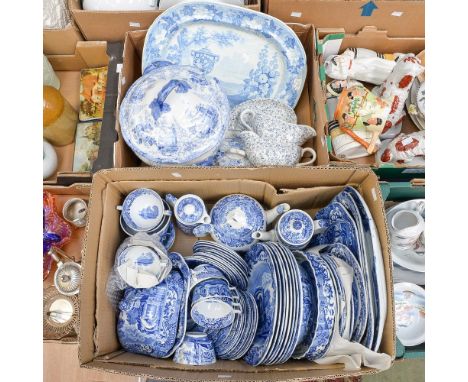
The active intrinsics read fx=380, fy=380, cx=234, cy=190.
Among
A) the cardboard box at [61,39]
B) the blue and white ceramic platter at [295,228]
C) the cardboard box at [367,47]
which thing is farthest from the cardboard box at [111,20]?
the blue and white ceramic platter at [295,228]

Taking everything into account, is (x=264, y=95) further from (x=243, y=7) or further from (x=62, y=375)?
(x=62, y=375)

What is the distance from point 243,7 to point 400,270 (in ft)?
2.40

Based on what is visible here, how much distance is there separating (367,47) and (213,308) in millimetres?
836

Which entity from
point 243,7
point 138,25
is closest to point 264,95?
point 243,7

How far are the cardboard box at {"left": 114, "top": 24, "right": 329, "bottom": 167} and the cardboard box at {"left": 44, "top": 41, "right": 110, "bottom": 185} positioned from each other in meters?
0.08

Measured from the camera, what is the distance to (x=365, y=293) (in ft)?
2.19

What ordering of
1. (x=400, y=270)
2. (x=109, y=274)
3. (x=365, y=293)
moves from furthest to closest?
(x=400, y=270)
(x=109, y=274)
(x=365, y=293)

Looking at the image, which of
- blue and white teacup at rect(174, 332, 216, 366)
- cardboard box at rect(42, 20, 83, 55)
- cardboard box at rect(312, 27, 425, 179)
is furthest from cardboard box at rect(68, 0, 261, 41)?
blue and white teacup at rect(174, 332, 216, 366)

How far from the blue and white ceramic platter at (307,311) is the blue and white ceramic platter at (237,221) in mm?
171

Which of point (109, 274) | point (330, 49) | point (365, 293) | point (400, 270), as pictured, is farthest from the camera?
point (330, 49)

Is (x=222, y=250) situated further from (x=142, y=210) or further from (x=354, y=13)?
(x=354, y=13)

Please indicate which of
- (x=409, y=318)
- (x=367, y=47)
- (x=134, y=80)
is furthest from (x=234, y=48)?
(x=409, y=318)

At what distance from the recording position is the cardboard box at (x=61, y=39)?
965 mm

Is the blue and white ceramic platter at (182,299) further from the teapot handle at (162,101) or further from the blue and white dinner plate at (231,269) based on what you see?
the teapot handle at (162,101)
